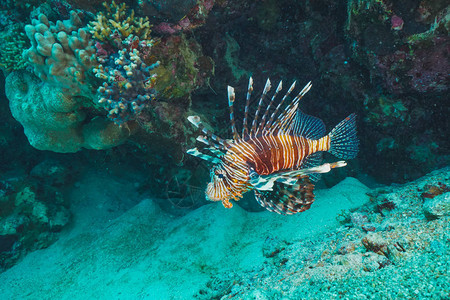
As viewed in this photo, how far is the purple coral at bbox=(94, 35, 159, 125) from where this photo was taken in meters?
3.07

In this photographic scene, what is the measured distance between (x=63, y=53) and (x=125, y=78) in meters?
0.89

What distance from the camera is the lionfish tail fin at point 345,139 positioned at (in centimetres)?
346

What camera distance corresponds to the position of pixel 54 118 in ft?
12.6

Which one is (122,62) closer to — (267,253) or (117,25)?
(117,25)

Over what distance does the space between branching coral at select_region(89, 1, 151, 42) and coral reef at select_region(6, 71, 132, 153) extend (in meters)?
1.00

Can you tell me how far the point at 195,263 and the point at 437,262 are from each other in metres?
2.45

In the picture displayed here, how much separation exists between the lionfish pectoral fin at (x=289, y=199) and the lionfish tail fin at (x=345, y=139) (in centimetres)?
104

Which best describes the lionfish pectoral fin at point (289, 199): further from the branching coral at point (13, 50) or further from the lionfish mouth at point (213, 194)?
the branching coral at point (13, 50)

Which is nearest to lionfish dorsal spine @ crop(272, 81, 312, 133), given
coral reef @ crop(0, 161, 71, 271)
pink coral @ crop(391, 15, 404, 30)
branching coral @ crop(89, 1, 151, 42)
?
pink coral @ crop(391, 15, 404, 30)

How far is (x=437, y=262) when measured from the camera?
188 cm

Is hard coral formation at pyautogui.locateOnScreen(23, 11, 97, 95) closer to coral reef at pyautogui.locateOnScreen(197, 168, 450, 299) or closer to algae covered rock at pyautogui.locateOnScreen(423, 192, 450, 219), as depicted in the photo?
coral reef at pyautogui.locateOnScreen(197, 168, 450, 299)

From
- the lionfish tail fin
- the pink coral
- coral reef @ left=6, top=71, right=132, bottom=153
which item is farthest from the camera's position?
coral reef @ left=6, top=71, right=132, bottom=153

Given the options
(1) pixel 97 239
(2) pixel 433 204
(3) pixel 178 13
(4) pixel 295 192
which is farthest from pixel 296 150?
(1) pixel 97 239

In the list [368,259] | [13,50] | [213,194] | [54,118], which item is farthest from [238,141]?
[13,50]
